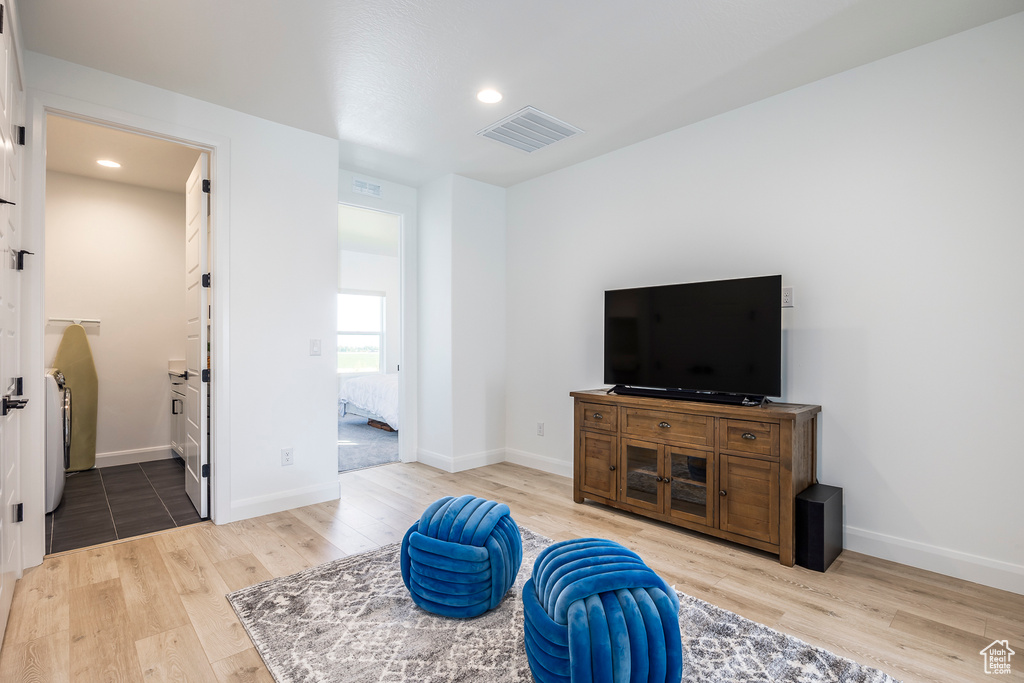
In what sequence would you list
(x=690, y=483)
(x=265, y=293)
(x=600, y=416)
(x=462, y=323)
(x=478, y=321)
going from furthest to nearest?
(x=478, y=321)
(x=462, y=323)
(x=600, y=416)
(x=265, y=293)
(x=690, y=483)

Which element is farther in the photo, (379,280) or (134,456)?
(379,280)

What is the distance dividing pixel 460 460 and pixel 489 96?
292cm

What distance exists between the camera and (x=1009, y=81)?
90.0 inches

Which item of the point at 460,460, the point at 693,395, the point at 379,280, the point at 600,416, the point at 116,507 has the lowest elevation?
the point at 116,507

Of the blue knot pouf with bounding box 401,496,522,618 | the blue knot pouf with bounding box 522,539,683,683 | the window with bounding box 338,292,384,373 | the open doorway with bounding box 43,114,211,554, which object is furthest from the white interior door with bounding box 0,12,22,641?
the window with bounding box 338,292,384,373

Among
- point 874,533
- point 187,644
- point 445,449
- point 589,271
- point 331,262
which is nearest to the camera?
point 187,644

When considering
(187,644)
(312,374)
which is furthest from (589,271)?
(187,644)

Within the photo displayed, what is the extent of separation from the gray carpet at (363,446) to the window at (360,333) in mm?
1404

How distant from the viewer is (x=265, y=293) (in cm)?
330

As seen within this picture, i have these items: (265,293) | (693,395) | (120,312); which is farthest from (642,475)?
(120,312)

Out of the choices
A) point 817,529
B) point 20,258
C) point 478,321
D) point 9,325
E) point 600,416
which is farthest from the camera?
point 478,321

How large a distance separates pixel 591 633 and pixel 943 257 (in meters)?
2.50

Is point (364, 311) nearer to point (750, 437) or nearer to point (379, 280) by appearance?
point (379, 280)

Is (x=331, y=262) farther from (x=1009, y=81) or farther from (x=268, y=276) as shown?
(x=1009, y=81)
